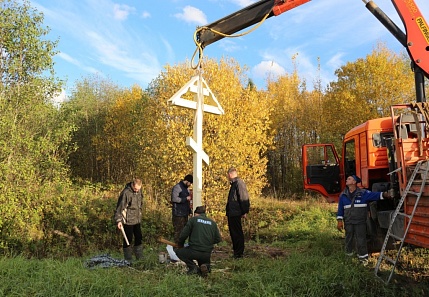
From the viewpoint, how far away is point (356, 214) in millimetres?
7105

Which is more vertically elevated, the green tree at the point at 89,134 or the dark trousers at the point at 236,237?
the green tree at the point at 89,134

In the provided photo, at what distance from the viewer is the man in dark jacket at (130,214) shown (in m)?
7.43

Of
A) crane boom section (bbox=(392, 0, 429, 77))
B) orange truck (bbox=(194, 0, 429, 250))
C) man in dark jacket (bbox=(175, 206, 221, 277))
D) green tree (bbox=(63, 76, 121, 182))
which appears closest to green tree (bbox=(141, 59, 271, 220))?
orange truck (bbox=(194, 0, 429, 250))

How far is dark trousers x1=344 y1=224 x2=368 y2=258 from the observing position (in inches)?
275

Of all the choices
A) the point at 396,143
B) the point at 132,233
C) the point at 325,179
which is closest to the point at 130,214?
the point at 132,233

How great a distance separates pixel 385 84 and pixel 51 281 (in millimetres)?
20806

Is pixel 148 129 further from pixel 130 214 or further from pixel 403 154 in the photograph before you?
pixel 403 154

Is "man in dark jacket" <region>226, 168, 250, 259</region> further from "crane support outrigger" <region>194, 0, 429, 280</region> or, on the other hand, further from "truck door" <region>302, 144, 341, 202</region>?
"truck door" <region>302, 144, 341, 202</region>

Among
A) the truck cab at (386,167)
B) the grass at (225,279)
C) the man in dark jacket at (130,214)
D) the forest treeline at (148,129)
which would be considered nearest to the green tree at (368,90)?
the forest treeline at (148,129)

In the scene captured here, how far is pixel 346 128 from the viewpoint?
2236 cm

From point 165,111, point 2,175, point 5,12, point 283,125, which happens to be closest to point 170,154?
point 165,111

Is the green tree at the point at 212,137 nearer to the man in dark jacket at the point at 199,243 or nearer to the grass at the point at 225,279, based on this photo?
the grass at the point at 225,279

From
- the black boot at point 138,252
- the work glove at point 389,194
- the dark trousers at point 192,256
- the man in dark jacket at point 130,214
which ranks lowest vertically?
the black boot at point 138,252

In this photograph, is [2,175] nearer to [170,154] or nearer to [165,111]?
[170,154]
